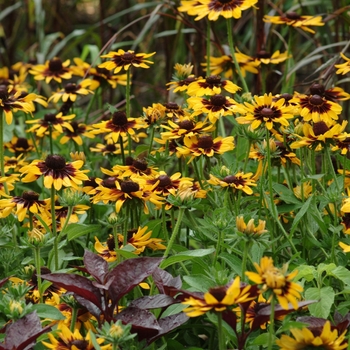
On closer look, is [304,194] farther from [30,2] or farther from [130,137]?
[30,2]

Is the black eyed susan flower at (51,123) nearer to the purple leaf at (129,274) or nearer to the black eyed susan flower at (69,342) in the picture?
the purple leaf at (129,274)

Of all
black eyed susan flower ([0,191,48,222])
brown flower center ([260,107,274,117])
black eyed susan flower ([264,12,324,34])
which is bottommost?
black eyed susan flower ([0,191,48,222])

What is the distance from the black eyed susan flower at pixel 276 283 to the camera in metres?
0.98

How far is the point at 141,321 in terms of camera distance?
115 centimetres

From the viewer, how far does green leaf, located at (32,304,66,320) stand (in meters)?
1.17

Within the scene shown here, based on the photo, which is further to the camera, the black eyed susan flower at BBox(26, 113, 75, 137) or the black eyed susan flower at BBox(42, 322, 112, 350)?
the black eyed susan flower at BBox(26, 113, 75, 137)

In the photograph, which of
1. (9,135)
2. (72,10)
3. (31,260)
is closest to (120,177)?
(31,260)

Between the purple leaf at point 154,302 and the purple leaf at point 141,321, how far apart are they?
0.02m

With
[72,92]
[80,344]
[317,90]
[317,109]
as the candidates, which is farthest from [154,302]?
[72,92]

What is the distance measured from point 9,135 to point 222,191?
3.14 ft

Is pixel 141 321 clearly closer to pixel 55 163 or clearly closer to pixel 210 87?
pixel 55 163

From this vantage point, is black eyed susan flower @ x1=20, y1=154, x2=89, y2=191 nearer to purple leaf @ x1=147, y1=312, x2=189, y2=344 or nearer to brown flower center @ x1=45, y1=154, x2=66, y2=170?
brown flower center @ x1=45, y1=154, x2=66, y2=170

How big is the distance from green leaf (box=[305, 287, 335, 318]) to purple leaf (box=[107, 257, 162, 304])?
0.82 feet

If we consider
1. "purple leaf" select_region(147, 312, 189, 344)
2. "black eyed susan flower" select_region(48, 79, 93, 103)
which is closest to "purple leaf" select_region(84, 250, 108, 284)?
"purple leaf" select_region(147, 312, 189, 344)
